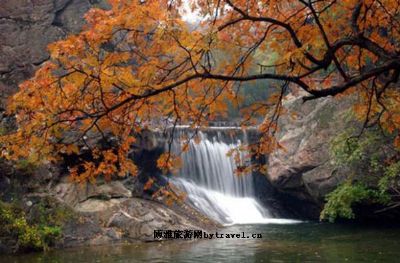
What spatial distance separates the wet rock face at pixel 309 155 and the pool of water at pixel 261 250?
3015mm

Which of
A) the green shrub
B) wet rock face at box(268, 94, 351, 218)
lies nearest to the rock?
the green shrub

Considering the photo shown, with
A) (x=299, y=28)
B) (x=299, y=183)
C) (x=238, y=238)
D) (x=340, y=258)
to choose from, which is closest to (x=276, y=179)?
(x=299, y=183)

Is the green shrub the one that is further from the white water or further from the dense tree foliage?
the dense tree foliage

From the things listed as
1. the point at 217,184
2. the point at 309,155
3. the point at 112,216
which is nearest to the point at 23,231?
the point at 112,216

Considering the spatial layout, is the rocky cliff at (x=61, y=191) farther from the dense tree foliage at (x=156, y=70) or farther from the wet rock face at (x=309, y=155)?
the dense tree foliage at (x=156, y=70)

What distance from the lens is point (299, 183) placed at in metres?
20.4

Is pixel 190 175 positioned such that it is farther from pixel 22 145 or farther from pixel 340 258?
pixel 22 145

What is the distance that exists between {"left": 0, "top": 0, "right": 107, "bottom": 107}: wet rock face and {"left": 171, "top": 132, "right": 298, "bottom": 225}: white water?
7.63 meters

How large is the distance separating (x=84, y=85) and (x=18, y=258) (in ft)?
28.4

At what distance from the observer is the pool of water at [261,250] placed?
1127 centimetres

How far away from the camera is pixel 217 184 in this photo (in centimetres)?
2448

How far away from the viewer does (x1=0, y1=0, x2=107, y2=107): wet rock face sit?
18438 millimetres

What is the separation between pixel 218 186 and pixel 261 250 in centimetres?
1197

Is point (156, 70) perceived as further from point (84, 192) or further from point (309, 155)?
point (309, 155)
